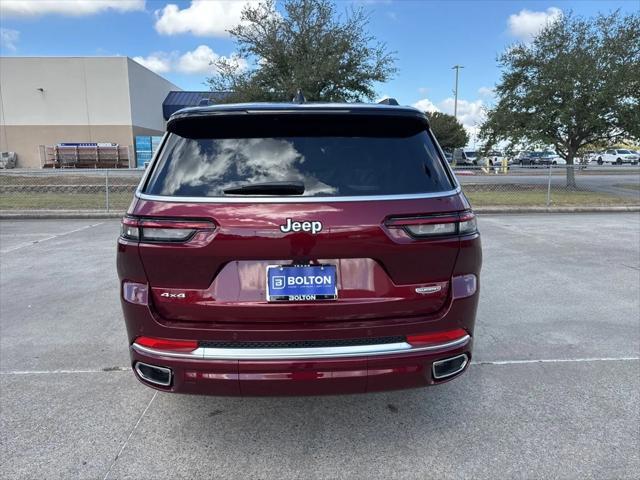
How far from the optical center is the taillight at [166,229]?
222 cm

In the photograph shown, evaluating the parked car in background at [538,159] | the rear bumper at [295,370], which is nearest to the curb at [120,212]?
the rear bumper at [295,370]

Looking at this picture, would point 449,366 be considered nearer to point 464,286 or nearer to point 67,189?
point 464,286

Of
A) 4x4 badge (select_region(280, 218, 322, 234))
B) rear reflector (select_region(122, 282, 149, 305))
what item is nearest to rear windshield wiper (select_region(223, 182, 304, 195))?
4x4 badge (select_region(280, 218, 322, 234))

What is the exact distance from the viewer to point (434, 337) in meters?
2.36

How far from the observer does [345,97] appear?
19.5 m

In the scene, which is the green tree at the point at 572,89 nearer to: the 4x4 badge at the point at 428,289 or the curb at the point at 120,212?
the curb at the point at 120,212

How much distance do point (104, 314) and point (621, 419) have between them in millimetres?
4602

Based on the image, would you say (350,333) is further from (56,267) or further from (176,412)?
(56,267)

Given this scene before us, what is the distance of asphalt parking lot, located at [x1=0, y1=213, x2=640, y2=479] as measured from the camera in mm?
2516

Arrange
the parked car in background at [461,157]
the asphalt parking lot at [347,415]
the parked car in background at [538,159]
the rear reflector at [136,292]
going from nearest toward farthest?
the rear reflector at [136,292]
the asphalt parking lot at [347,415]
the parked car in background at [461,157]
the parked car in background at [538,159]

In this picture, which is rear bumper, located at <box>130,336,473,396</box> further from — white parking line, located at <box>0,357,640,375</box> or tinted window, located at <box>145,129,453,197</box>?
white parking line, located at <box>0,357,640,375</box>

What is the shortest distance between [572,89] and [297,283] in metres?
18.8

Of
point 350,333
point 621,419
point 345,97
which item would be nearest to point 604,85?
point 345,97

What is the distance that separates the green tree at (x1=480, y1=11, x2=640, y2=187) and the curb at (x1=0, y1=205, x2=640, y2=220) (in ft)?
11.0
